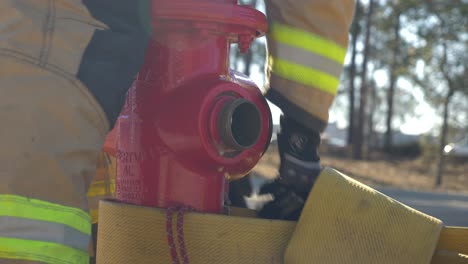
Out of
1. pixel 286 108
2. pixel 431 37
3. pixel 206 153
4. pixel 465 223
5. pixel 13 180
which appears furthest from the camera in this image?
pixel 431 37

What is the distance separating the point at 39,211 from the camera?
4.59 feet

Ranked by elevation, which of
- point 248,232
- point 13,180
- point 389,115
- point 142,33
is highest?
point 142,33

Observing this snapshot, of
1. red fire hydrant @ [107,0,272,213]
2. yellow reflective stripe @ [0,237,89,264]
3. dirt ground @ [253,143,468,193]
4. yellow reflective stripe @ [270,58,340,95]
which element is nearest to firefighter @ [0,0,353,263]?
yellow reflective stripe @ [0,237,89,264]

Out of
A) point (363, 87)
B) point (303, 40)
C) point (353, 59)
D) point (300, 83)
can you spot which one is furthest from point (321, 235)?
point (363, 87)

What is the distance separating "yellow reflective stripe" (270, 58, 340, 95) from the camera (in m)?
1.96

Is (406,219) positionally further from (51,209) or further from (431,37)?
(431,37)

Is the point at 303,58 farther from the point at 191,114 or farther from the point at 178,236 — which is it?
the point at 178,236

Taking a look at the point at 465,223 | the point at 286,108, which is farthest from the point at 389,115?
the point at 286,108

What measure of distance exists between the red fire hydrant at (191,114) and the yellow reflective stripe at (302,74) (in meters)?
0.11

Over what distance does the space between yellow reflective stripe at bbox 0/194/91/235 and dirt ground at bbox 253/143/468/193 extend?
49.6ft

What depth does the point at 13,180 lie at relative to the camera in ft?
4.57

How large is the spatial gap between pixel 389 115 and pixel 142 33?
3347 cm

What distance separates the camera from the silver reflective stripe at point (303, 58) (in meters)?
1.97

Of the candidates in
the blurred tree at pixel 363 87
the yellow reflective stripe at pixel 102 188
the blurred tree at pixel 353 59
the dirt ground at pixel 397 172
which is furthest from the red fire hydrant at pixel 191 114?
the blurred tree at pixel 363 87
